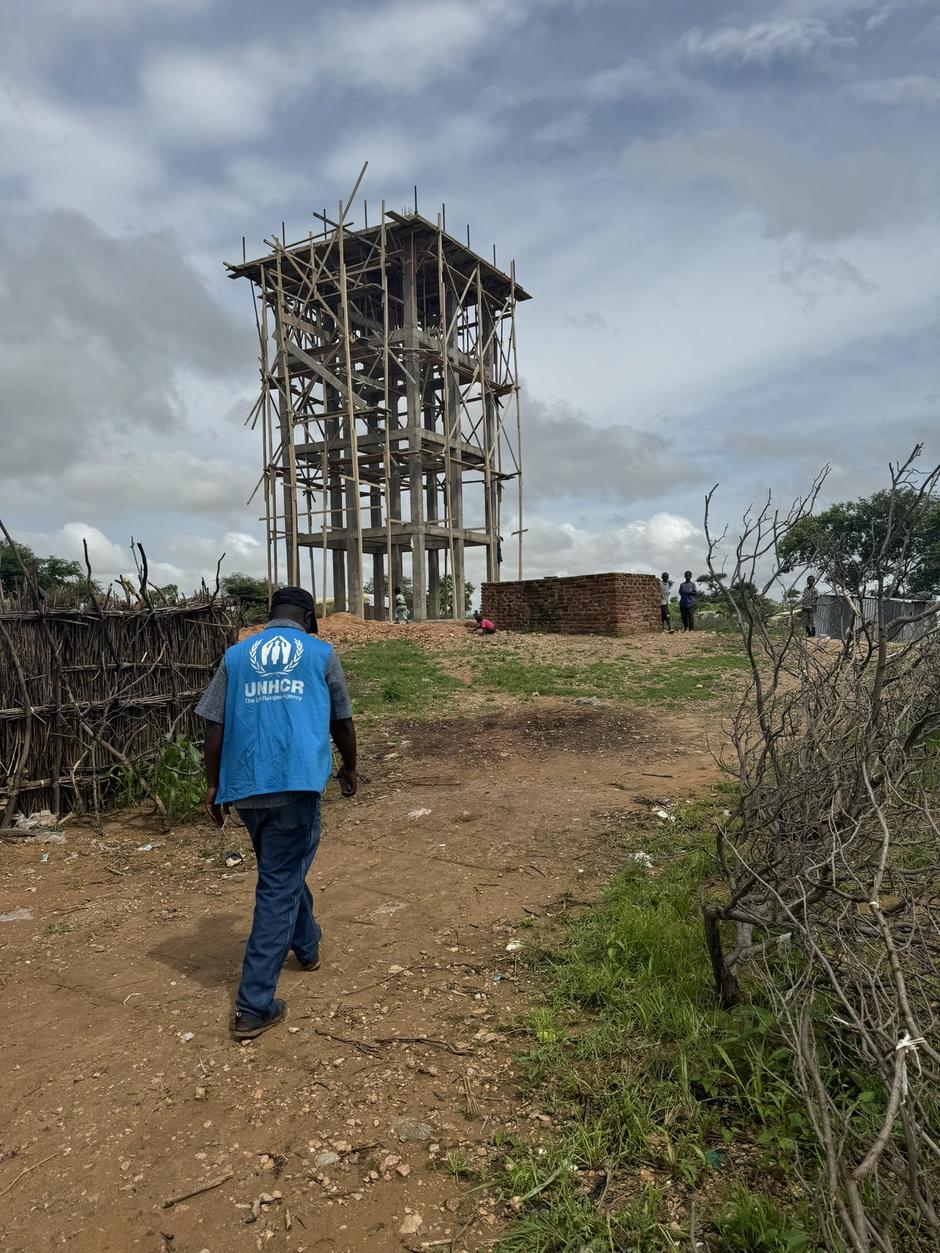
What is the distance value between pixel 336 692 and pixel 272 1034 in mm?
1327

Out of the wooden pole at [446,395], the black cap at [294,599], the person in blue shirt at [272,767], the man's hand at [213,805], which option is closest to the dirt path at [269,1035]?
the person in blue shirt at [272,767]

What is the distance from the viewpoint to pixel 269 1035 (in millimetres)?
2961

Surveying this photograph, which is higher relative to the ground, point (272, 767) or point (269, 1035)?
point (272, 767)

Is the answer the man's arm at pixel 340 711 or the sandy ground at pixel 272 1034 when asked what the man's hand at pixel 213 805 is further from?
the sandy ground at pixel 272 1034

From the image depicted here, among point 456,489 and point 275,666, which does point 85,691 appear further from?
point 456,489

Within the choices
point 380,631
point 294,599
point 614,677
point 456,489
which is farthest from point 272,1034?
point 456,489

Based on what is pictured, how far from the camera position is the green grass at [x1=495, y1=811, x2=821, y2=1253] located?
1979 millimetres

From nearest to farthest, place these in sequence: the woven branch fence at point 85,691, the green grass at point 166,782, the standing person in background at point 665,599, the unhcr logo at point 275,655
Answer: the unhcr logo at point 275,655 → the woven branch fence at point 85,691 → the green grass at point 166,782 → the standing person in background at point 665,599

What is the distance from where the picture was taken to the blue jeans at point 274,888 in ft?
9.71

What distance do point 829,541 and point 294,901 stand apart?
254 centimetres

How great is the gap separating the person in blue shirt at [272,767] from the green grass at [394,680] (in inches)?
231

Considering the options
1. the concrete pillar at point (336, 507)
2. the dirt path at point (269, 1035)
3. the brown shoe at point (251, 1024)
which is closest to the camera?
the dirt path at point (269, 1035)

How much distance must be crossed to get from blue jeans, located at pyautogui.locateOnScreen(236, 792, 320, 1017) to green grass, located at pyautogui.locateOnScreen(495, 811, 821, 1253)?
99cm

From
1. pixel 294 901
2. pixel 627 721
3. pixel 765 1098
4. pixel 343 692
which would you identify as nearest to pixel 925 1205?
pixel 765 1098
